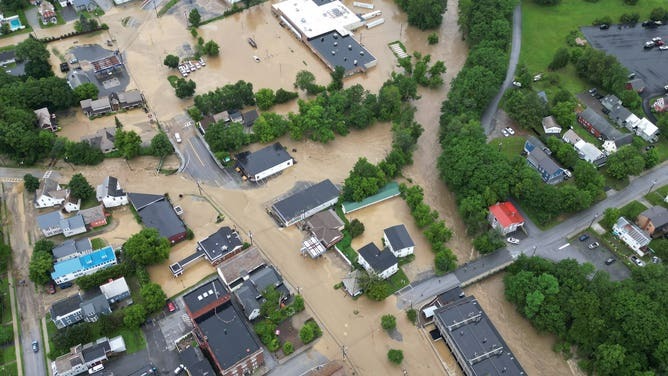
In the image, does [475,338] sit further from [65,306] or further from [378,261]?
[65,306]

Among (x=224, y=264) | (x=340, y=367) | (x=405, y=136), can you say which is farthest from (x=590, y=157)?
(x=224, y=264)

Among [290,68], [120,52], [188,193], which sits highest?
[120,52]

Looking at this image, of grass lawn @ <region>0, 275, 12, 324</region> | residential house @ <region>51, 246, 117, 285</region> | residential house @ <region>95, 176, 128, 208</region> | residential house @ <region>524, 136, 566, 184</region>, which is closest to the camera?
grass lawn @ <region>0, 275, 12, 324</region>

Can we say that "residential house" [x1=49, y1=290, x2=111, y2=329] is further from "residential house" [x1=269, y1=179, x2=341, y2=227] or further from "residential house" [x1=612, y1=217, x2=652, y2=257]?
"residential house" [x1=612, y1=217, x2=652, y2=257]

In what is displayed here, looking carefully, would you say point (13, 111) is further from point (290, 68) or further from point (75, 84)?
point (290, 68)

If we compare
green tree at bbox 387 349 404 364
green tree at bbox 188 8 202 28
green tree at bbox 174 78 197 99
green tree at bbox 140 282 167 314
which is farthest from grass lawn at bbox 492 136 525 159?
green tree at bbox 188 8 202 28

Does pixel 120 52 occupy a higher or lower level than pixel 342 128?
higher

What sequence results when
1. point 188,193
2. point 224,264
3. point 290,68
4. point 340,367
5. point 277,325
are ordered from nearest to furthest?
point 340,367 < point 277,325 < point 224,264 < point 188,193 < point 290,68
